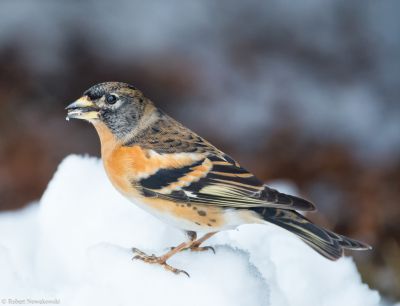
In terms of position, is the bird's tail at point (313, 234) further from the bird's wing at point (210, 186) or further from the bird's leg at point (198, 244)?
the bird's leg at point (198, 244)

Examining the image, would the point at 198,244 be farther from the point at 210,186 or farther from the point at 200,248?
the point at 210,186

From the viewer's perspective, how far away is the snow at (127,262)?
1994 mm

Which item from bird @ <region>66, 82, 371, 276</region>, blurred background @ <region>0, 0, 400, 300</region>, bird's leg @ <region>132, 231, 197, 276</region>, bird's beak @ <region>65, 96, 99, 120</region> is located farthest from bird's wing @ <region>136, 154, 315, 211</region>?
blurred background @ <region>0, 0, 400, 300</region>

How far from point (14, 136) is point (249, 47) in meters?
1.81

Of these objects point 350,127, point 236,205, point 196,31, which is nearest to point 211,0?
point 196,31

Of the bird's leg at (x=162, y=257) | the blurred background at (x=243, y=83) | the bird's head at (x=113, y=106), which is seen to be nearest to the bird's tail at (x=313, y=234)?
the bird's leg at (x=162, y=257)

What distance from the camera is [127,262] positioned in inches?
82.5

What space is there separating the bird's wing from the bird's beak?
0.26 metres

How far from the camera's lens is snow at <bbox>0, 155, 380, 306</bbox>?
1.99m

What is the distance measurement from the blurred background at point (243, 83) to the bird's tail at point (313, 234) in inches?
60.7

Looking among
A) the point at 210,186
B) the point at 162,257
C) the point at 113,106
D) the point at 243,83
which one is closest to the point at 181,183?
the point at 210,186

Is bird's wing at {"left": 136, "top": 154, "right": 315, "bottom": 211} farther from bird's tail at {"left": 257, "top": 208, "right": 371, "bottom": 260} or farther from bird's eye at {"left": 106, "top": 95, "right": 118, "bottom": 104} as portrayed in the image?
bird's eye at {"left": 106, "top": 95, "right": 118, "bottom": 104}

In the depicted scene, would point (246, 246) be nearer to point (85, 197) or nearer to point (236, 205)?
point (236, 205)

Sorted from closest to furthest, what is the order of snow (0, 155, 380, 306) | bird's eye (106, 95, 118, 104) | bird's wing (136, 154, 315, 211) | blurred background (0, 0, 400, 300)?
snow (0, 155, 380, 306) < bird's wing (136, 154, 315, 211) < bird's eye (106, 95, 118, 104) < blurred background (0, 0, 400, 300)
